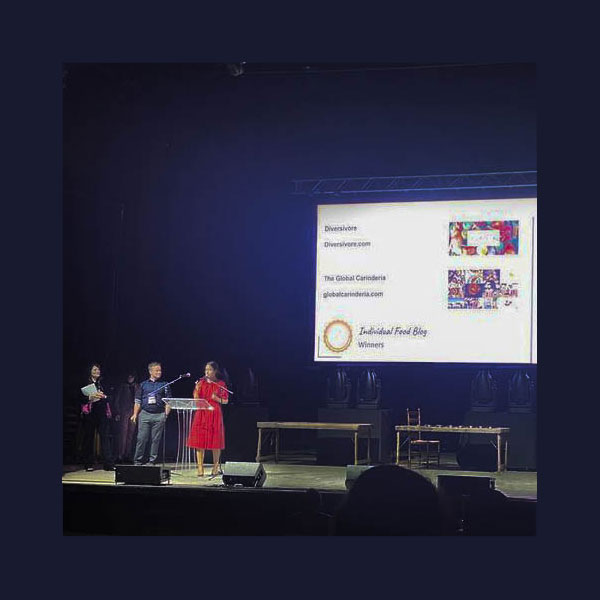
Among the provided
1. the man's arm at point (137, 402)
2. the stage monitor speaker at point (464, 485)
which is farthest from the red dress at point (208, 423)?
the stage monitor speaker at point (464, 485)

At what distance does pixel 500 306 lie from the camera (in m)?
12.6

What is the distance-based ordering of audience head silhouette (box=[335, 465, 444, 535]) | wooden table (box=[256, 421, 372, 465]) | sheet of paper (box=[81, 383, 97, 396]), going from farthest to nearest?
wooden table (box=[256, 421, 372, 465])
sheet of paper (box=[81, 383, 97, 396])
audience head silhouette (box=[335, 465, 444, 535])

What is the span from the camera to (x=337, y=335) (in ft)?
43.1

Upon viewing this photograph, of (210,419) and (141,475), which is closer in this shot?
(141,475)

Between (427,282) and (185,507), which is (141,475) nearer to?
(185,507)

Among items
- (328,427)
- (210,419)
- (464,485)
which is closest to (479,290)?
(328,427)

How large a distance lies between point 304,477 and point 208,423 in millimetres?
1122

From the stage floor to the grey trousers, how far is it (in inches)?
13.1

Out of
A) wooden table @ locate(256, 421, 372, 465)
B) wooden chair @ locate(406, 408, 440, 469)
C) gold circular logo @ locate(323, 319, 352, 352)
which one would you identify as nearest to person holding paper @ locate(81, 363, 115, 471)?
wooden table @ locate(256, 421, 372, 465)

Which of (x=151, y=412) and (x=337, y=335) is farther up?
(x=337, y=335)

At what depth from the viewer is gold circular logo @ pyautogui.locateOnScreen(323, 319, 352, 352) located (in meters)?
13.1

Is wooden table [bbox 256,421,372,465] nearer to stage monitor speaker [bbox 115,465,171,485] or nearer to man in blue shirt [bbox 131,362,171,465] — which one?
man in blue shirt [bbox 131,362,171,465]

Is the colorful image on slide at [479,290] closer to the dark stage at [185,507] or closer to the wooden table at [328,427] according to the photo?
the wooden table at [328,427]

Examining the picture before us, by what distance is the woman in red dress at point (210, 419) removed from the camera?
11.0 m
